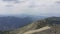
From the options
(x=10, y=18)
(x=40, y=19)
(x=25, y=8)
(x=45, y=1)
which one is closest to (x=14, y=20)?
(x=10, y=18)

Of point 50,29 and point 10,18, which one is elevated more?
point 10,18

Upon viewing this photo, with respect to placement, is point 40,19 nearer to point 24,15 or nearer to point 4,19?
point 24,15

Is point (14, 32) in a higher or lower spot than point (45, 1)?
lower

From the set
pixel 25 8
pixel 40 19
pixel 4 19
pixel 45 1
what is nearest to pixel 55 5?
pixel 45 1

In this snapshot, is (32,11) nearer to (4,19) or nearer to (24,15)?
(24,15)

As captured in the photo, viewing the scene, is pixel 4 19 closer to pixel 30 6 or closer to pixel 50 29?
pixel 30 6

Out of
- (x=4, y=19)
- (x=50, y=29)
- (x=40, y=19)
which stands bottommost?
(x=50, y=29)

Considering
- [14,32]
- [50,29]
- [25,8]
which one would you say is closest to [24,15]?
[25,8]
